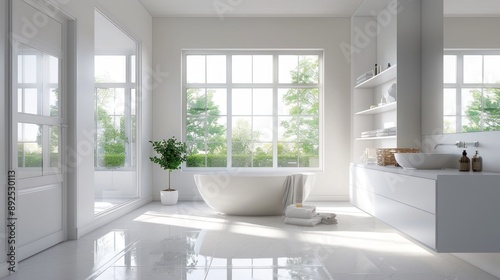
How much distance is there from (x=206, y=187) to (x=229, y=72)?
2.51 m

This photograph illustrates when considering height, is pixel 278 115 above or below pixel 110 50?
below

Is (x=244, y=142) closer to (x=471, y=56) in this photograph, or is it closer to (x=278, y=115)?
(x=278, y=115)

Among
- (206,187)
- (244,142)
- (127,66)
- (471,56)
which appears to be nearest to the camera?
(471,56)

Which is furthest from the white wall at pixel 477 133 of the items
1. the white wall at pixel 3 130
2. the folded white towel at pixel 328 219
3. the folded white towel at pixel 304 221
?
the white wall at pixel 3 130

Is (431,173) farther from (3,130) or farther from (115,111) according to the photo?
(115,111)

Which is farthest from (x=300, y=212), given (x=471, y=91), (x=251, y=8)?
(x=251, y=8)

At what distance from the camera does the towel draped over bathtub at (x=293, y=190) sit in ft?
18.0

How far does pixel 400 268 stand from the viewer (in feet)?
10.6

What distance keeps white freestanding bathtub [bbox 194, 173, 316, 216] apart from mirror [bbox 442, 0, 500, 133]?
2.22 meters

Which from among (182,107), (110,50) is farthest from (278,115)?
(110,50)

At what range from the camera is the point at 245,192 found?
5.45 metres

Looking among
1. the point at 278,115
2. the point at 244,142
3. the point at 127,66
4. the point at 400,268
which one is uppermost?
the point at 127,66

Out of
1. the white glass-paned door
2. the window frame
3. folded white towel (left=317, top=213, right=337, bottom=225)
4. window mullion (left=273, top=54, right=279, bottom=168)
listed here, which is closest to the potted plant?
the window frame

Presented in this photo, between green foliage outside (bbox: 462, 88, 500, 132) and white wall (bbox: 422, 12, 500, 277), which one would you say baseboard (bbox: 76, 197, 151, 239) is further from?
green foliage outside (bbox: 462, 88, 500, 132)
